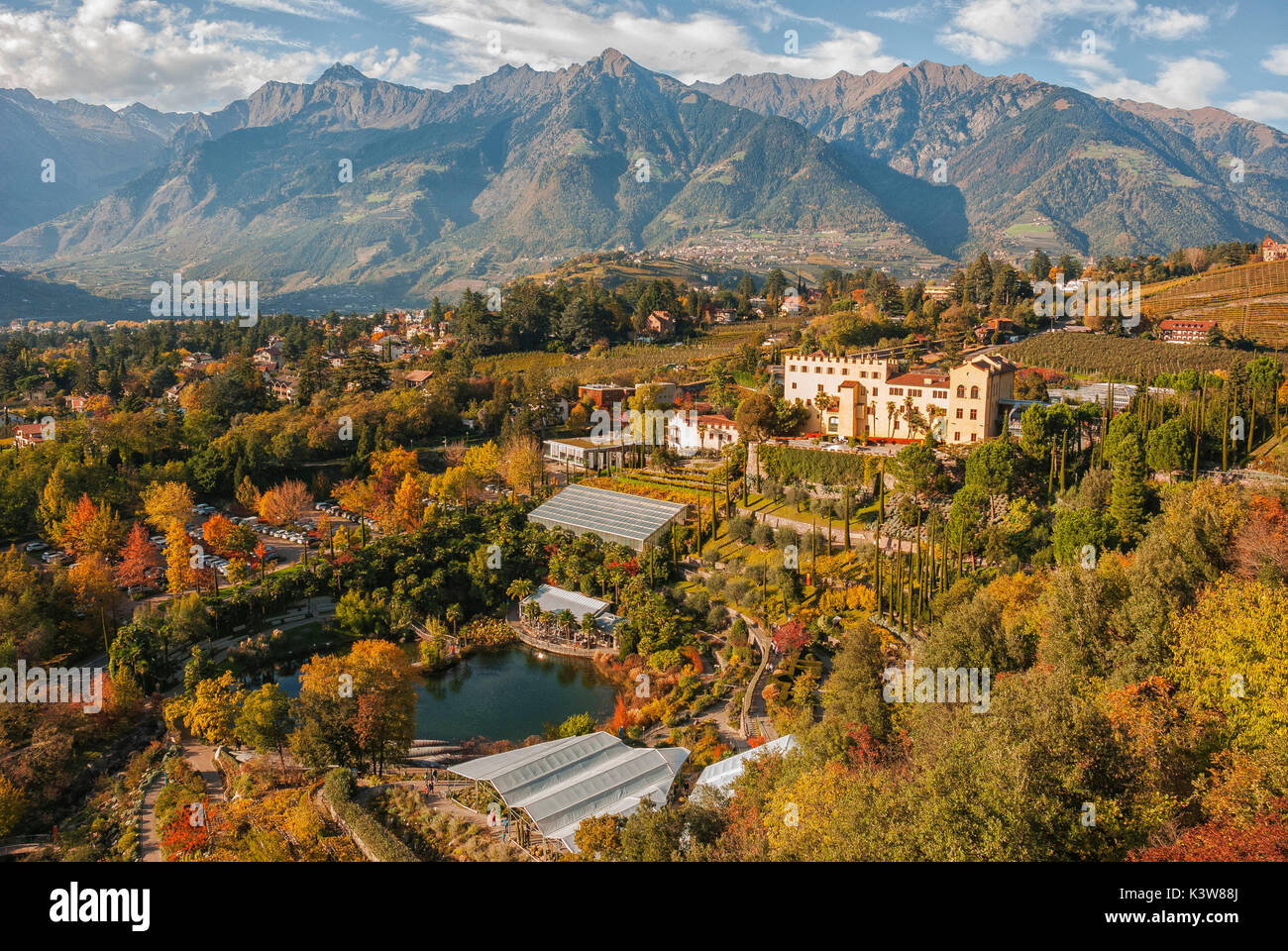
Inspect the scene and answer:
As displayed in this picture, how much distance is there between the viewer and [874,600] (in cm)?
2375

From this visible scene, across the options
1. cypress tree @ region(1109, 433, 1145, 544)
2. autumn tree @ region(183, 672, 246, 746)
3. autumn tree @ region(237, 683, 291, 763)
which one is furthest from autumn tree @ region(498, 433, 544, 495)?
cypress tree @ region(1109, 433, 1145, 544)

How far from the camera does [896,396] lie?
3353cm

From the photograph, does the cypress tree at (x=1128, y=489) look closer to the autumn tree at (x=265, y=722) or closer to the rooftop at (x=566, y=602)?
the rooftop at (x=566, y=602)

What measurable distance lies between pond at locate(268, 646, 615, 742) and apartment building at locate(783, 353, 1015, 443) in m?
16.4

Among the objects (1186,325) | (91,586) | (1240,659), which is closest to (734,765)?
(1240,659)

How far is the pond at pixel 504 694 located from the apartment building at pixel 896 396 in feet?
53.9

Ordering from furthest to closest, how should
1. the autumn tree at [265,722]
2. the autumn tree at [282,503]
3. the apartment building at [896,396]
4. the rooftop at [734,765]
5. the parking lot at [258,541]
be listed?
the autumn tree at [282,503]
the apartment building at [896,396]
the parking lot at [258,541]
the autumn tree at [265,722]
the rooftop at [734,765]

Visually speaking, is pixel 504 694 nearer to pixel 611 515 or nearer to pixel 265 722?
pixel 265 722

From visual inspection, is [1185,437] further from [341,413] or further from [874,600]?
[341,413]

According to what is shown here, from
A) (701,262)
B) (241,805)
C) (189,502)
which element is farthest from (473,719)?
(701,262)

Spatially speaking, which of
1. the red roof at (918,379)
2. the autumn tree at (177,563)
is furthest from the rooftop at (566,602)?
the red roof at (918,379)

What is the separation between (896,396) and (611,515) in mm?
12608

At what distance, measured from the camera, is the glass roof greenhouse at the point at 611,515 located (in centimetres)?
3061

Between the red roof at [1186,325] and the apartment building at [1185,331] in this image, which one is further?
the red roof at [1186,325]
